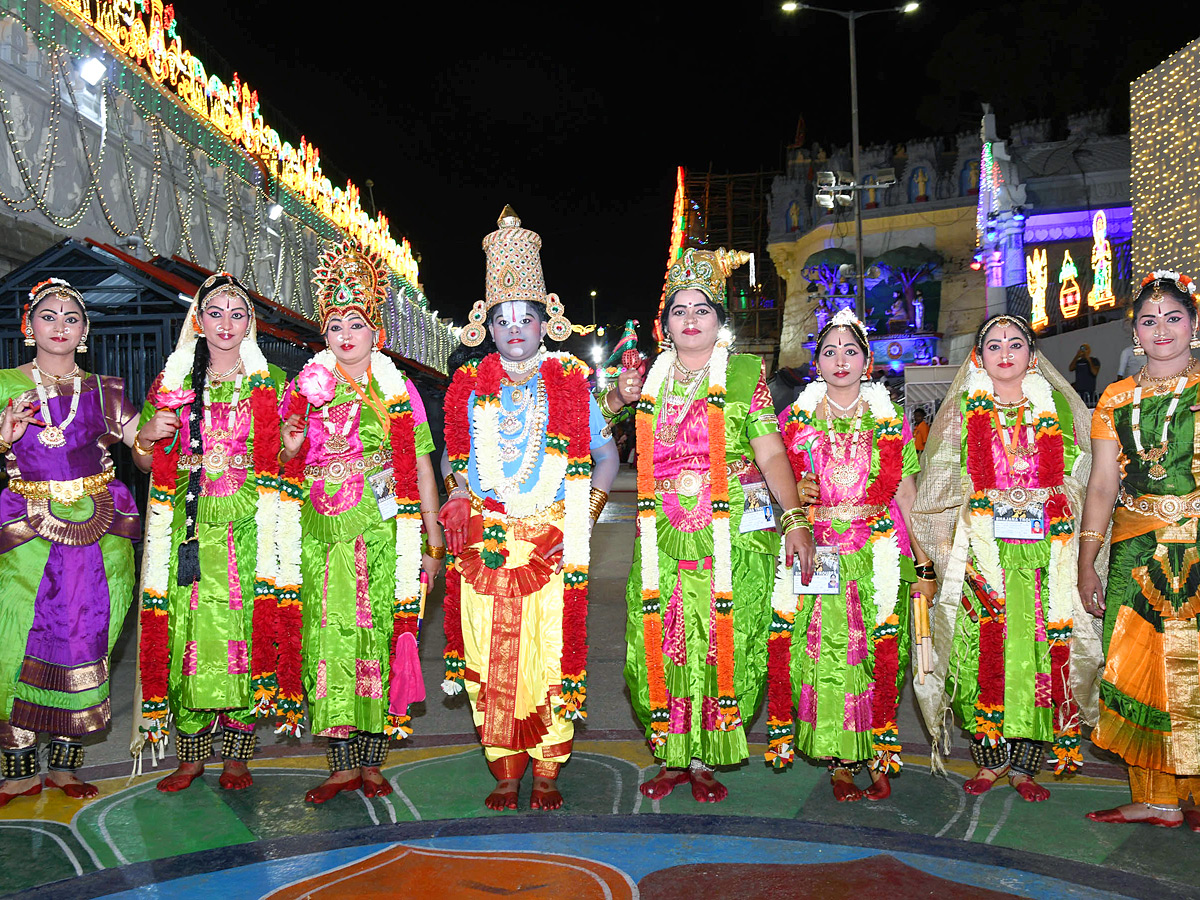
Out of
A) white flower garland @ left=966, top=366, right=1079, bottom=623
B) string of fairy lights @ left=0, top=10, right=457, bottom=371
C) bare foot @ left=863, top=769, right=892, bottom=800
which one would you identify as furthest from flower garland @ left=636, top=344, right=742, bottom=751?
string of fairy lights @ left=0, top=10, right=457, bottom=371

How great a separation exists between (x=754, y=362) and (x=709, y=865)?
1.99 m

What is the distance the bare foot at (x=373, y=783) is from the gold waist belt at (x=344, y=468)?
4.22 feet

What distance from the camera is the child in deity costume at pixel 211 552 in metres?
3.99

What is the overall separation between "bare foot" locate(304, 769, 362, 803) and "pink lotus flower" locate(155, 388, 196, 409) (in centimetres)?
174

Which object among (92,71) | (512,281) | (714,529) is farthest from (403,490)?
(92,71)

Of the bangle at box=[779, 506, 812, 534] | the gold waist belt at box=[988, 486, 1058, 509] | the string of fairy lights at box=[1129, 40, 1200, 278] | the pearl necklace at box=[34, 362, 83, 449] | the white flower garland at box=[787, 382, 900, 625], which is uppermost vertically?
the string of fairy lights at box=[1129, 40, 1200, 278]

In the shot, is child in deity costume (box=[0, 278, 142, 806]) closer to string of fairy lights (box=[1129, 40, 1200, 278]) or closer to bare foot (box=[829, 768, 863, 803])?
bare foot (box=[829, 768, 863, 803])

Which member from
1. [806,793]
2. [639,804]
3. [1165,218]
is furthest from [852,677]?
[1165,218]

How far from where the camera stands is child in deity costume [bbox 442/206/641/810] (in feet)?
12.4

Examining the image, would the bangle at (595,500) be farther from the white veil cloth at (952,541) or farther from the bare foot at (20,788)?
the bare foot at (20,788)

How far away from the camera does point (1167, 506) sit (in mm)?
3617

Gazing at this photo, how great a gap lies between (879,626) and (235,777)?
288cm

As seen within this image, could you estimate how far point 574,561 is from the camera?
12.5 feet

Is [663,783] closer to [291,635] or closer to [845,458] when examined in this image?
[845,458]
